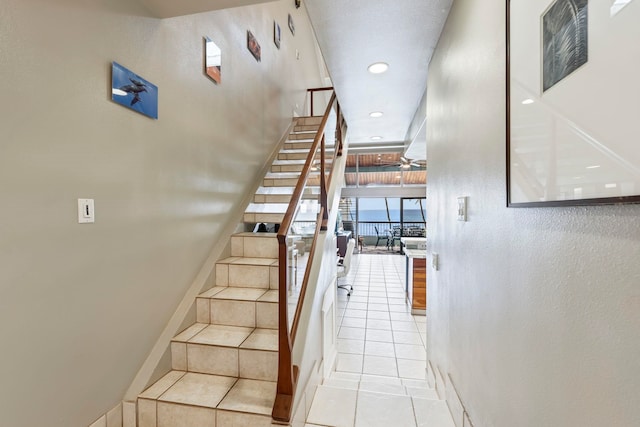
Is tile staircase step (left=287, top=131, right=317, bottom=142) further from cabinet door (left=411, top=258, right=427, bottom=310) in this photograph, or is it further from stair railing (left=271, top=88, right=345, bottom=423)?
cabinet door (left=411, top=258, right=427, bottom=310)

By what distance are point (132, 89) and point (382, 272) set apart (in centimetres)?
712

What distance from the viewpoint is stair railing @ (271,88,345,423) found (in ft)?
5.39

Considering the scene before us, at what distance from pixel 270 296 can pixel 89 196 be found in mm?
1356

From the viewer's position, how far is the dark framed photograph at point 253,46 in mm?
3406

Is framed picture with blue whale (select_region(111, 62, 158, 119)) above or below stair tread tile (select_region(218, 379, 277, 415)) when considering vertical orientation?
above

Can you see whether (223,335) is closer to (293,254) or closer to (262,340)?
(262,340)

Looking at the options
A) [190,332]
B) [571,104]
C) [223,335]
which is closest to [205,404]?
[223,335]

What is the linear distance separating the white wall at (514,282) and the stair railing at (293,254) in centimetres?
97

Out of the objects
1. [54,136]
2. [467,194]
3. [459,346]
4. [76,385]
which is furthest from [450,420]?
[54,136]

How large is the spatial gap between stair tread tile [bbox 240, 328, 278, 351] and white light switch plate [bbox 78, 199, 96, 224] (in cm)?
116

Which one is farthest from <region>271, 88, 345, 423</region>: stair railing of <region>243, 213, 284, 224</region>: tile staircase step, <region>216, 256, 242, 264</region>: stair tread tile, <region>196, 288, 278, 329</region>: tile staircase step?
<region>216, 256, 242, 264</region>: stair tread tile

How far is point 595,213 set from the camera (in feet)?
2.22

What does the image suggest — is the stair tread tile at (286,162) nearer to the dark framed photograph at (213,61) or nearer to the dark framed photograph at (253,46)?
the dark framed photograph at (253,46)

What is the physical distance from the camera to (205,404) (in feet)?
5.47
